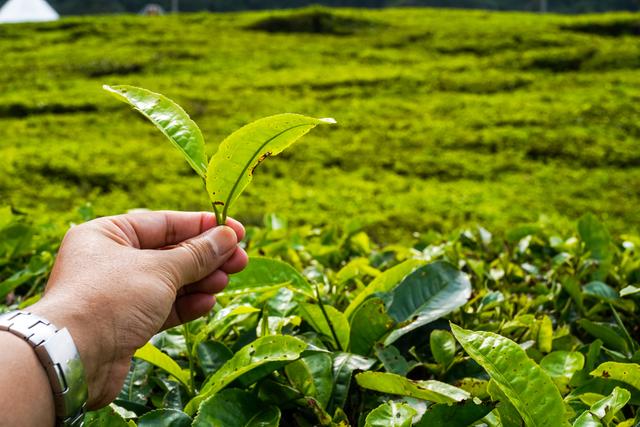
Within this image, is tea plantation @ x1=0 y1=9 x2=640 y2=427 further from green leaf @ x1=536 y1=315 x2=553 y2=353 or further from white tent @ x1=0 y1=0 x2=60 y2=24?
white tent @ x1=0 y1=0 x2=60 y2=24

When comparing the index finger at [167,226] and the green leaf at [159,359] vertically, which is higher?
the index finger at [167,226]

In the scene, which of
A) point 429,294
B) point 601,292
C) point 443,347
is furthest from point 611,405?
point 601,292

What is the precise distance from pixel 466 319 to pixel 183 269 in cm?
61

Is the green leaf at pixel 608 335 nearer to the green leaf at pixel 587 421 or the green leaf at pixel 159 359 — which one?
the green leaf at pixel 587 421

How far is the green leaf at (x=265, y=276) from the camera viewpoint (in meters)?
1.27

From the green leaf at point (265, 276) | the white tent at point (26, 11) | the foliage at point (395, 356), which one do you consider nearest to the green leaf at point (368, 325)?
the foliage at point (395, 356)

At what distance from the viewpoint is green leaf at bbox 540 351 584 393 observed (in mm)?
1153

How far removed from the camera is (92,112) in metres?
6.47

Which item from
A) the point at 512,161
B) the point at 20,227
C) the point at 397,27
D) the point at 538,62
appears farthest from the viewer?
the point at 397,27

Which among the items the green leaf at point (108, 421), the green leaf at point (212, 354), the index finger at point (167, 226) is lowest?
the green leaf at point (212, 354)

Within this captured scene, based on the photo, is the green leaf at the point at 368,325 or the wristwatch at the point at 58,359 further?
the green leaf at the point at 368,325

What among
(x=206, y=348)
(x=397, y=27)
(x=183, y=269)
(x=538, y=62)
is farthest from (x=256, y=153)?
(x=397, y=27)

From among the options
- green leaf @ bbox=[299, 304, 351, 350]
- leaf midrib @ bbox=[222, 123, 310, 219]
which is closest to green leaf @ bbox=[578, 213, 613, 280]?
green leaf @ bbox=[299, 304, 351, 350]

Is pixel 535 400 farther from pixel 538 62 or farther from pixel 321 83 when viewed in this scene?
pixel 538 62
